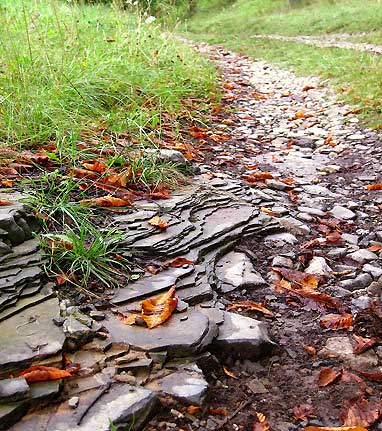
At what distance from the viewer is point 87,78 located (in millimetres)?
4672

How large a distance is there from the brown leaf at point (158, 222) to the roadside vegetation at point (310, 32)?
3.32 m

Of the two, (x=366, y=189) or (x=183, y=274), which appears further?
(x=366, y=189)

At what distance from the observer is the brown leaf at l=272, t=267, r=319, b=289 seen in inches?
102

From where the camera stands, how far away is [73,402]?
1.66 m

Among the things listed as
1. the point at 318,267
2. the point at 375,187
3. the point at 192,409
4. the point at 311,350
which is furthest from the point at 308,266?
the point at 375,187

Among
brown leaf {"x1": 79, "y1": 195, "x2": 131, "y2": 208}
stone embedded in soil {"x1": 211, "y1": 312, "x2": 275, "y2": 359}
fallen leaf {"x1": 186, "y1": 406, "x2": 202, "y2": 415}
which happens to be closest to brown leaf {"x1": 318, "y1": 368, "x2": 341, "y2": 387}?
stone embedded in soil {"x1": 211, "y1": 312, "x2": 275, "y2": 359}

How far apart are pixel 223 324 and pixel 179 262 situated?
18.9 inches

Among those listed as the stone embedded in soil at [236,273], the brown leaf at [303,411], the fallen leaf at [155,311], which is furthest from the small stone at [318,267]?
the brown leaf at [303,411]

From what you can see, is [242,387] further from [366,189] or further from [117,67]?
[117,67]

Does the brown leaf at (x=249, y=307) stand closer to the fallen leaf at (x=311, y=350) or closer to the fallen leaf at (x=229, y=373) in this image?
the fallen leaf at (x=311, y=350)

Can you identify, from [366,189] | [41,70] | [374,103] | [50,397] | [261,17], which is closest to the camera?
[50,397]

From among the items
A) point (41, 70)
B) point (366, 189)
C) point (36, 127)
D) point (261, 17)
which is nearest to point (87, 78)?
point (41, 70)

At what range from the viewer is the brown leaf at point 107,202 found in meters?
2.84

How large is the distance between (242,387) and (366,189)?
7.98 ft
